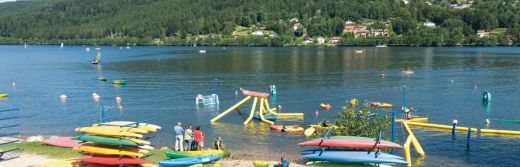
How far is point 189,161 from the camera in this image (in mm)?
33562

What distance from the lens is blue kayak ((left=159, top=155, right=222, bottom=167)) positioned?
1315 inches

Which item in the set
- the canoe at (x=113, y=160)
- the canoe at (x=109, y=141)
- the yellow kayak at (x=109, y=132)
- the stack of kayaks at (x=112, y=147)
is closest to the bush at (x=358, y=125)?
the stack of kayaks at (x=112, y=147)

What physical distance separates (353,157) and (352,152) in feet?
2.91

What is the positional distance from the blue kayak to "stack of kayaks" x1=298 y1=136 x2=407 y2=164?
7511mm

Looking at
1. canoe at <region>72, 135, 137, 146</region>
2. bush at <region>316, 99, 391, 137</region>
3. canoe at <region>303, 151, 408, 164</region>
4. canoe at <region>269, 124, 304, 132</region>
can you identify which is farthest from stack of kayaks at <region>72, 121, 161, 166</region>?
canoe at <region>269, 124, 304, 132</region>

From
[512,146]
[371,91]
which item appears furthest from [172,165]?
[371,91]

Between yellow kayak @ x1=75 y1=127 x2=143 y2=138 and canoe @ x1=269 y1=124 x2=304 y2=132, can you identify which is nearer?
yellow kayak @ x1=75 y1=127 x2=143 y2=138

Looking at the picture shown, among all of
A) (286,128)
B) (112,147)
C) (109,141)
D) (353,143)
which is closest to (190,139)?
(112,147)

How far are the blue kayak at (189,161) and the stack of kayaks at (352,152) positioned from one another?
7511 mm

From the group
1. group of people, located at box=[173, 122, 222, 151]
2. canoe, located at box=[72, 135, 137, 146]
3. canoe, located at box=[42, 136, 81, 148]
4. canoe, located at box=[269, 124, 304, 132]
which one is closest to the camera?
canoe, located at box=[72, 135, 137, 146]

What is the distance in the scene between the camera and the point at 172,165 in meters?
33.4

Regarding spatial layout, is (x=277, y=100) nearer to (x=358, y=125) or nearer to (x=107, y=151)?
(x=358, y=125)

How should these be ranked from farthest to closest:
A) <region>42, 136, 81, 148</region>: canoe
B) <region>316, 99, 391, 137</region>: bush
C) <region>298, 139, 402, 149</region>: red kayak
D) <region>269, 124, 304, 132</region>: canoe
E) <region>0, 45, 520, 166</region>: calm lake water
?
<region>269, 124, 304, 132</region>: canoe, <region>0, 45, 520, 166</region>: calm lake water, <region>42, 136, 81, 148</region>: canoe, <region>316, 99, 391, 137</region>: bush, <region>298, 139, 402, 149</region>: red kayak

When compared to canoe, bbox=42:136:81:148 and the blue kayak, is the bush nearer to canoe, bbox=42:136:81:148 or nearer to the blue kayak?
the blue kayak
